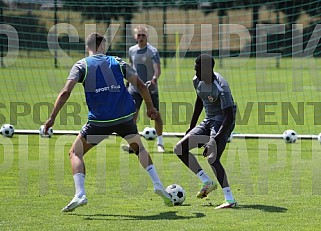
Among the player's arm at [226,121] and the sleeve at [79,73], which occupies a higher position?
the sleeve at [79,73]

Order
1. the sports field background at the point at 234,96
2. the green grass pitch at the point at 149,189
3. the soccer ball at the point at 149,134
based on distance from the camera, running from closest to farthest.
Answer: the green grass pitch at the point at 149,189 < the soccer ball at the point at 149,134 < the sports field background at the point at 234,96

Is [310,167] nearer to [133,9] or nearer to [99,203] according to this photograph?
[99,203]

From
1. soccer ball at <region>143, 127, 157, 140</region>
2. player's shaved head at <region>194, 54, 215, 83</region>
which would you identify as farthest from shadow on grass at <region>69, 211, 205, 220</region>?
soccer ball at <region>143, 127, 157, 140</region>

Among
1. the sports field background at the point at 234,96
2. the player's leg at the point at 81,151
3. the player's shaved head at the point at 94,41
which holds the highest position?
the player's shaved head at the point at 94,41

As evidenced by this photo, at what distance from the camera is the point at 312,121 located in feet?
62.8

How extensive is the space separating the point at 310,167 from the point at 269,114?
710 cm

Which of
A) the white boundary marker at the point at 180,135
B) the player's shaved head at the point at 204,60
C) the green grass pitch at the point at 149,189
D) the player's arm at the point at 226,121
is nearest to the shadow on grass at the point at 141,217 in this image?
the green grass pitch at the point at 149,189

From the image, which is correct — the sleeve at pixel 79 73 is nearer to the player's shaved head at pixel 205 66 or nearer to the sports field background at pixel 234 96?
the player's shaved head at pixel 205 66

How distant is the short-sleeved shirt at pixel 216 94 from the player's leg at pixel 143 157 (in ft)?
3.12

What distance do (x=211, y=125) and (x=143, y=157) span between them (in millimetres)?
986

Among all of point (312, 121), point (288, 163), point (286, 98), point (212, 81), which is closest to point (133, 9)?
point (286, 98)

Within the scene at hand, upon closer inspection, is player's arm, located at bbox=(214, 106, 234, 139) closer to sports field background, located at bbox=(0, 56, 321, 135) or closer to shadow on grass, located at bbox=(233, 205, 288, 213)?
shadow on grass, located at bbox=(233, 205, 288, 213)

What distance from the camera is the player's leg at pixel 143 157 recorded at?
31.7ft

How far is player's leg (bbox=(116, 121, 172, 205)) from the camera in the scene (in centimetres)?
966
